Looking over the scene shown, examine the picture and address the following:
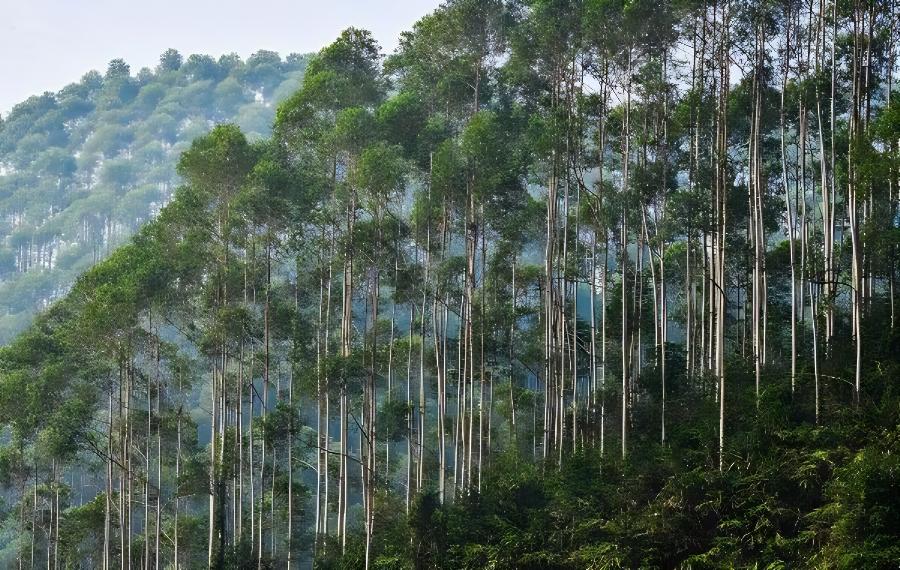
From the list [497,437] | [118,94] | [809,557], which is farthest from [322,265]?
[118,94]

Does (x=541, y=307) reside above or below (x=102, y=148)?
below

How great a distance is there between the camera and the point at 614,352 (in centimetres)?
2744

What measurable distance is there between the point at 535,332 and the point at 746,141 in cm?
747

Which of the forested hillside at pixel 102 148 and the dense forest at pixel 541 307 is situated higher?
the forested hillside at pixel 102 148

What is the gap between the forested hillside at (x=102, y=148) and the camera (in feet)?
311

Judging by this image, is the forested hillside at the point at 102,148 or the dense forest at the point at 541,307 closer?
the dense forest at the point at 541,307

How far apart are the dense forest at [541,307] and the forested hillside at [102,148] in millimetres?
57141

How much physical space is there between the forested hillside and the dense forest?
57.1m

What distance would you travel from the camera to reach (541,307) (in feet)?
90.8

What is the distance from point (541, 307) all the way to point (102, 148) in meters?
101

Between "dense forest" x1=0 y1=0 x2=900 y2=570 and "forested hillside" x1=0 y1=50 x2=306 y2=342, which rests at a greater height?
"forested hillside" x1=0 y1=50 x2=306 y2=342

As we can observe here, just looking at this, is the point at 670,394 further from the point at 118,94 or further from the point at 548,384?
the point at 118,94

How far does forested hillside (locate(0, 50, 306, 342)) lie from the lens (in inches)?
3730

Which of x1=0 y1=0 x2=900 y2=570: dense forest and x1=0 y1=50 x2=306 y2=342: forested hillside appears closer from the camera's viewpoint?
x1=0 y1=0 x2=900 y2=570: dense forest
